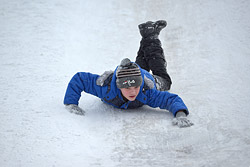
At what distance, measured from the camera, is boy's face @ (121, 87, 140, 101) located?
87.9 inches

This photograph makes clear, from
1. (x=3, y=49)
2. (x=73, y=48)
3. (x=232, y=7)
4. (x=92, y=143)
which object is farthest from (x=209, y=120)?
(x=232, y=7)

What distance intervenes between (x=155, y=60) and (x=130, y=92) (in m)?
1.07

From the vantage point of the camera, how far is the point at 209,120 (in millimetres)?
2250

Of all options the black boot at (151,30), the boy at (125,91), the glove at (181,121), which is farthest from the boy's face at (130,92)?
the black boot at (151,30)

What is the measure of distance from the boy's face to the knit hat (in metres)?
0.04

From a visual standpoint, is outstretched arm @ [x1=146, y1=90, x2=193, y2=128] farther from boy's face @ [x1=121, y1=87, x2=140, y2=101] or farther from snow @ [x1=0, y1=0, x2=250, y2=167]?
boy's face @ [x1=121, y1=87, x2=140, y2=101]

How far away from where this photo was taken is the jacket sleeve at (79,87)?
2342mm

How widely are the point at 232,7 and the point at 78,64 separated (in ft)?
10.1

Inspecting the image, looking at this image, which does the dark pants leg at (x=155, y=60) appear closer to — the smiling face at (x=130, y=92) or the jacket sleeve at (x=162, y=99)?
the jacket sleeve at (x=162, y=99)

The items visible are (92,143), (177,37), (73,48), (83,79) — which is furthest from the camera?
(177,37)

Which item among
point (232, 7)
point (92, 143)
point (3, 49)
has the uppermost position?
point (232, 7)

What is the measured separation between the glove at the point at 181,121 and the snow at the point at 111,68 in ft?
0.16

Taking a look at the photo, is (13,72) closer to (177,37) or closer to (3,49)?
(3,49)

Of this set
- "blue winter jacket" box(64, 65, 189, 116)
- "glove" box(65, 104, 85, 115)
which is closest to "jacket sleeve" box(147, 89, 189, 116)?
"blue winter jacket" box(64, 65, 189, 116)
